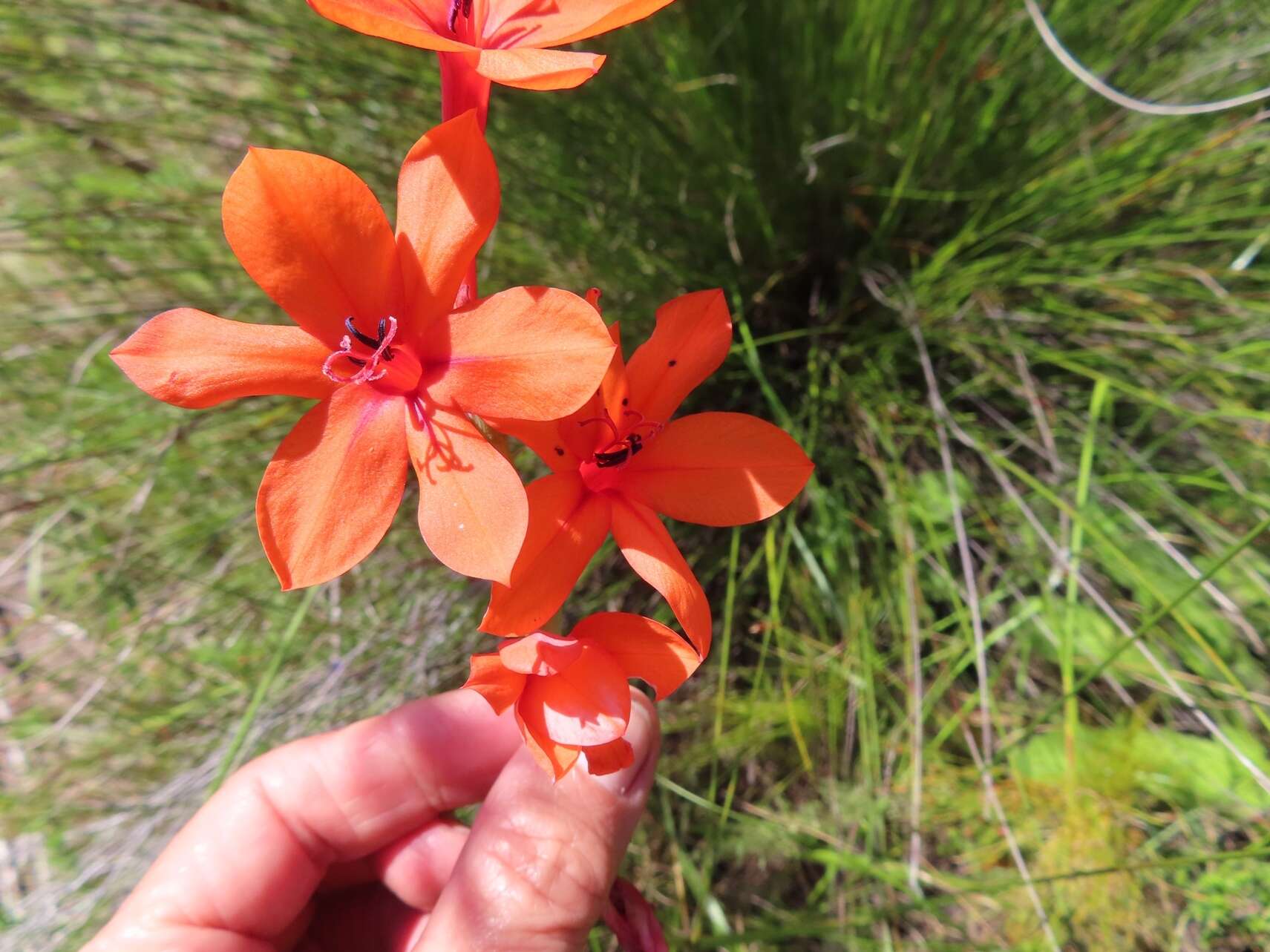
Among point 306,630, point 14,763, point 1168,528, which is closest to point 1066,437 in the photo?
point 1168,528

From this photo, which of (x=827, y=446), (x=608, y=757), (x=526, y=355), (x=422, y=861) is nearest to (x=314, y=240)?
(x=526, y=355)

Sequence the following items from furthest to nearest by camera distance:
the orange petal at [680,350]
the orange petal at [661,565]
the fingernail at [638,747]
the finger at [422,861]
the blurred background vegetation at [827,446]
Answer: the blurred background vegetation at [827,446] < the finger at [422,861] < the fingernail at [638,747] < the orange petal at [680,350] < the orange petal at [661,565]

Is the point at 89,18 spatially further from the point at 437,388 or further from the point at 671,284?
the point at 437,388

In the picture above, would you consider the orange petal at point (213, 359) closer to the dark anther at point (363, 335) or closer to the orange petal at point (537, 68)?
the dark anther at point (363, 335)

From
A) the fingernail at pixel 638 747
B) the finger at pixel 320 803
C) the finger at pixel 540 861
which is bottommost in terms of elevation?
the finger at pixel 320 803

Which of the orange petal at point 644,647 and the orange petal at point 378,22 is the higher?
the orange petal at point 378,22

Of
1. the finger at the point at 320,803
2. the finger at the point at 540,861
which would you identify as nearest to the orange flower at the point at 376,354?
the finger at the point at 540,861

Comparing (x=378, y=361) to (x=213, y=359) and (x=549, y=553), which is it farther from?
(x=549, y=553)
